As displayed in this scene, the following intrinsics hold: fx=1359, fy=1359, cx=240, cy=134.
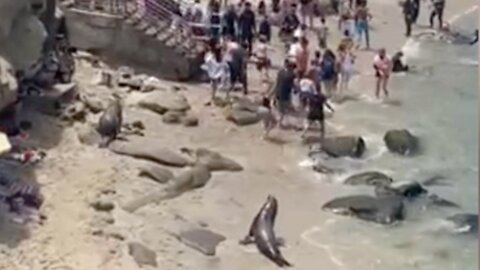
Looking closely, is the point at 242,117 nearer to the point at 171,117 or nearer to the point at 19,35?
the point at 171,117

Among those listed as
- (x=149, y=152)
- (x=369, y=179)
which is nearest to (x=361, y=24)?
(x=369, y=179)

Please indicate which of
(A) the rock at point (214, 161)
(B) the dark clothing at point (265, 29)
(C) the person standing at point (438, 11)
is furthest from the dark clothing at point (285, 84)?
(C) the person standing at point (438, 11)

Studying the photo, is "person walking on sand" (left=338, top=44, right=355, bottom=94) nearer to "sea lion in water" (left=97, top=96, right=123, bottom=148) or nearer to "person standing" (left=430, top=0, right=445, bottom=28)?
"sea lion in water" (left=97, top=96, right=123, bottom=148)

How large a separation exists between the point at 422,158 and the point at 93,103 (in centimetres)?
732

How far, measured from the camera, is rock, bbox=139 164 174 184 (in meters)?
26.3

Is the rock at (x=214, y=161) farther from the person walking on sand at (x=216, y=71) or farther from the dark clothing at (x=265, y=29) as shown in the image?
the dark clothing at (x=265, y=29)

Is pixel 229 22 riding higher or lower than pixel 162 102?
higher

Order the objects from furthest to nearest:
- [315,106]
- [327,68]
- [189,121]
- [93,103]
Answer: [327,68]
[189,121]
[315,106]
[93,103]

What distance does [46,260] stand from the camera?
21.5 metres

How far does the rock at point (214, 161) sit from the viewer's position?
90.3 ft

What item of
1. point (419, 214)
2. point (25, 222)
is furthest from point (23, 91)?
point (419, 214)

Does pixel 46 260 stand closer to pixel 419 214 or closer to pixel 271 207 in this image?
pixel 271 207

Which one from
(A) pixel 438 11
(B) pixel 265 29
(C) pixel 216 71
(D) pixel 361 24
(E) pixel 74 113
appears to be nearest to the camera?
(E) pixel 74 113

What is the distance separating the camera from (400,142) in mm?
30125
